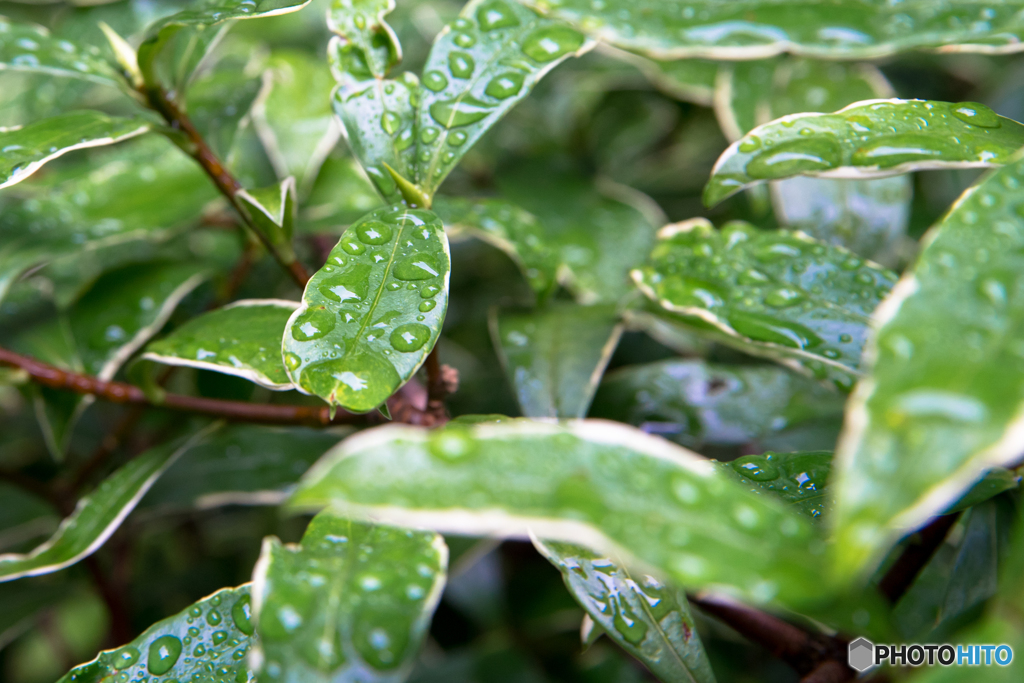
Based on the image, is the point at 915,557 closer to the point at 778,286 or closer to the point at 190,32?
the point at 778,286

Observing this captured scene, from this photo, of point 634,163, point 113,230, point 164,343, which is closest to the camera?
point 164,343

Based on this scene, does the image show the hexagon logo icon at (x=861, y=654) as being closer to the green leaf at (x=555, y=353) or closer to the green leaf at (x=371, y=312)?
the green leaf at (x=555, y=353)

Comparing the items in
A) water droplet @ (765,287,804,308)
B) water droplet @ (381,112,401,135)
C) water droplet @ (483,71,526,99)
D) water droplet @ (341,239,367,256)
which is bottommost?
water droplet @ (765,287,804,308)

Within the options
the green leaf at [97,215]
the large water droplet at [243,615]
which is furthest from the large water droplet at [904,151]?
the green leaf at [97,215]

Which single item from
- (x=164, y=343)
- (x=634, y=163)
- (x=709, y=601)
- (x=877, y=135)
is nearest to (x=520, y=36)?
(x=877, y=135)

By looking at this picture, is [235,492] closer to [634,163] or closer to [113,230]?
[113,230]

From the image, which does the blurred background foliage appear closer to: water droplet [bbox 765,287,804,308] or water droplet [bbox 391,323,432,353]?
water droplet [bbox 765,287,804,308]

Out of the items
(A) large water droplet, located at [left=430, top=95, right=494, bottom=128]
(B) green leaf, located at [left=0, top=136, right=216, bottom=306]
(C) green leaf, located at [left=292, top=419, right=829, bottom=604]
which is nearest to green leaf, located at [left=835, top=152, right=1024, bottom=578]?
Result: (C) green leaf, located at [left=292, top=419, right=829, bottom=604]

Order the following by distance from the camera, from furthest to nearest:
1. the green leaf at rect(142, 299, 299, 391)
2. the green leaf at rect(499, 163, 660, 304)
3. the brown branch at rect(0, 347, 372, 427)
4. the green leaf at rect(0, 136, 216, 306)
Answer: the green leaf at rect(499, 163, 660, 304) → the green leaf at rect(0, 136, 216, 306) → the brown branch at rect(0, 347, 372, 427) → the green leaf at rect(142, 299, 299, 391)

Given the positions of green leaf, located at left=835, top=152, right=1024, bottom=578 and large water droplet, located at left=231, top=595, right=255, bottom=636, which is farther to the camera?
large water droplet, located at left=231, top=595, right=255, bottom=636
